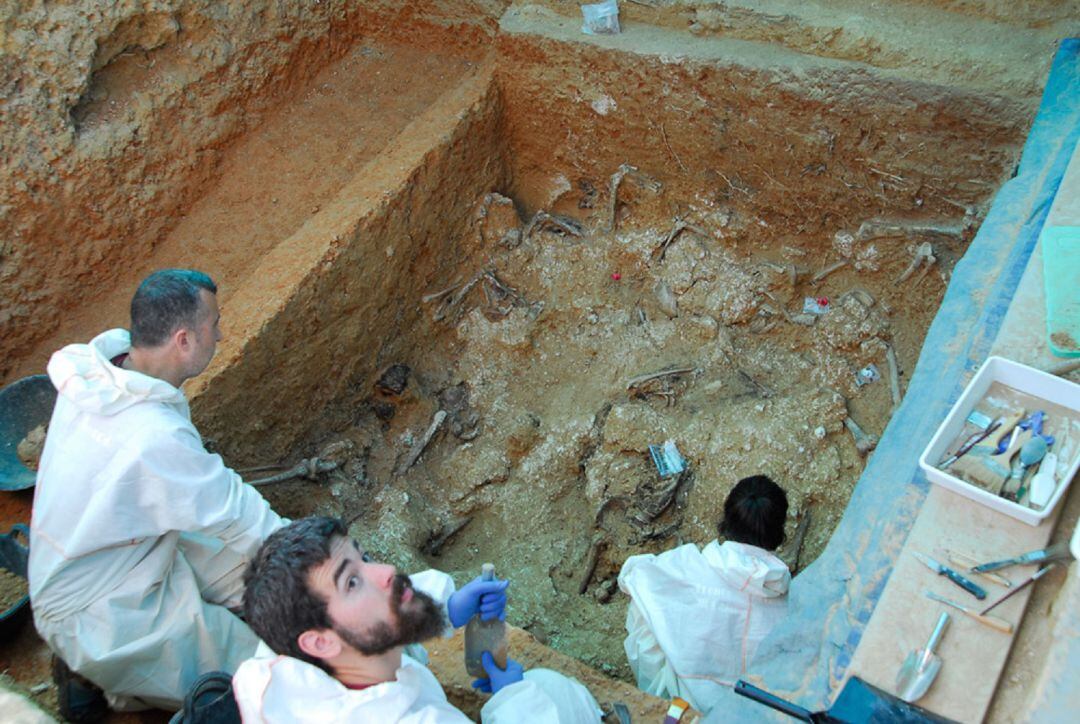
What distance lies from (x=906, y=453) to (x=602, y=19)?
3.01 meters

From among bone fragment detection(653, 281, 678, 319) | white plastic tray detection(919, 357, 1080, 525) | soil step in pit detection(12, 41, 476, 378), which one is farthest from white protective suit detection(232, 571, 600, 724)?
bone fragment detection(653, 281, 678, 319)

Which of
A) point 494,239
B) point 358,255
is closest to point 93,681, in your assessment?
point 358,255

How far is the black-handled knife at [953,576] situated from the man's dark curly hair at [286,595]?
1.48 metres

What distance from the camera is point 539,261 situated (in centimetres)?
490

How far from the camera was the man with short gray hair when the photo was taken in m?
2.50

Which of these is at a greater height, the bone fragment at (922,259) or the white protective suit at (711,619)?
the bone fragment at (922,259)

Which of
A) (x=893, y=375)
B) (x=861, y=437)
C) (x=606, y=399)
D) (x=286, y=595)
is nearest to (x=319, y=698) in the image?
(x=286, y=595)

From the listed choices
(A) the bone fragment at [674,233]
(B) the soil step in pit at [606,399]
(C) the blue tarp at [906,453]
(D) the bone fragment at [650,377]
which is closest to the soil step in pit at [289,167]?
(B) the soil step in pit at [606,399]

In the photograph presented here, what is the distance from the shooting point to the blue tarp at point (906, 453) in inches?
80.6

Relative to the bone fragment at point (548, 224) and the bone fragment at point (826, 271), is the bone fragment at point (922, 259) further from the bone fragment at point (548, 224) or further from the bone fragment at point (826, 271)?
the bone fragment at point (548, 224)

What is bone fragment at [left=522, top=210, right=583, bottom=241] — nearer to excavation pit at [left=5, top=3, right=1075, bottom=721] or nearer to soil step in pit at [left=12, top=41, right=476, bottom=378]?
excavation pit at [left=5, top=3, right=1075, bottom=721]

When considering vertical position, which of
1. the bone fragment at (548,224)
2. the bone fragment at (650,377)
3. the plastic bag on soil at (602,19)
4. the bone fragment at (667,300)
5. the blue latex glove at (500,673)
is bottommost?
the blue latex glove at (500,673)

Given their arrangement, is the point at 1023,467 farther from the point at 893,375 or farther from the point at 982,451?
the point at 893,375

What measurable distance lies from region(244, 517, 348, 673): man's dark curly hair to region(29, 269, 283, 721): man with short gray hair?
0.60 meters
